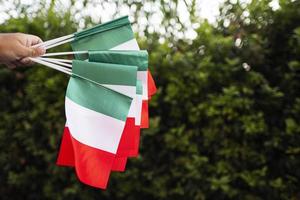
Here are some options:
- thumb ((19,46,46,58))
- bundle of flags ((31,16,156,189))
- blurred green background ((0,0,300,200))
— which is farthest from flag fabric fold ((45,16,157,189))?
blurred green background ((0,0,300,200))

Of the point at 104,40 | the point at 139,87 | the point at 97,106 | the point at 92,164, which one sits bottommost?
the point at 92,164

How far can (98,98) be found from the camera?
1.88m

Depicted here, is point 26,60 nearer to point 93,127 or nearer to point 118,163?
point 93,127

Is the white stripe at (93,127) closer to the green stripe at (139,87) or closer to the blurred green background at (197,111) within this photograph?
the green stripe at (139,87)

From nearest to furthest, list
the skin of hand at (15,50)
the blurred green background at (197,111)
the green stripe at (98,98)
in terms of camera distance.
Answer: the skin of hand at (15,50) < the green stripe at (98,98) < the blurred green background at (197,111)

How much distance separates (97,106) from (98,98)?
30 millimetres

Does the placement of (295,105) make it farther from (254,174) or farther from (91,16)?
(91,16)

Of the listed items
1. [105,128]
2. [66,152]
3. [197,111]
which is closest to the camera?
[105,128]

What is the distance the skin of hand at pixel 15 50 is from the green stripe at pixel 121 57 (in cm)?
22

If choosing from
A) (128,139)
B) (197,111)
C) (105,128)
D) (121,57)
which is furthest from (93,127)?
(197,111)

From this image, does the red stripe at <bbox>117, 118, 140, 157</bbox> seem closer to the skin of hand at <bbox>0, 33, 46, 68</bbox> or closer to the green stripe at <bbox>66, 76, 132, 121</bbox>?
the green stripe at <bbox>66, 76, 132, 121</bbox>

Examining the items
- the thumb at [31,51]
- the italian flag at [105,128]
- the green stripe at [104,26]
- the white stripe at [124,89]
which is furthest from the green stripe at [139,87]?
the thumb at [31,51]

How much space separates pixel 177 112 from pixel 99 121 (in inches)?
80.6

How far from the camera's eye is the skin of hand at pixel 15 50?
1.74 m
